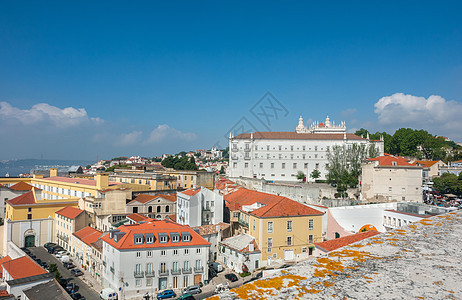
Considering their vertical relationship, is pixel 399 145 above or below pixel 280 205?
above

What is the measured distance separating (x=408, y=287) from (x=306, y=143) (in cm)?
5989

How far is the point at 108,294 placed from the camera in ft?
64.9

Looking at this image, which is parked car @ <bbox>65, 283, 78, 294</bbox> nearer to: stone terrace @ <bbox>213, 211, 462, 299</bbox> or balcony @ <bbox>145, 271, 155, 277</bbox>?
balcony @ <bbox>145, 271, 155, 277</bbox>

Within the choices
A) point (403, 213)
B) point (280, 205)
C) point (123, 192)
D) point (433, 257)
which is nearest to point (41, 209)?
point (123, 192)

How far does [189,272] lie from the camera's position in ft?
71.5

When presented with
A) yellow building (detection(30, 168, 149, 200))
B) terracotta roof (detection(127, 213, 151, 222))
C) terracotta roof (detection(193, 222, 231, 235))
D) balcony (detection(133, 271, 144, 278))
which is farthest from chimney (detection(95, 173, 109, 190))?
balcony (detection(133, 271, 144, 278))

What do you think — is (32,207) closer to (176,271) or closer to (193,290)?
(176,271)

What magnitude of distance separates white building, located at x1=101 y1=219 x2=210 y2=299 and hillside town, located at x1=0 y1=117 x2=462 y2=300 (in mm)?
60

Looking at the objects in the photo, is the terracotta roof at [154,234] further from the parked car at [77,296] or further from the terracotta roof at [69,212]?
the terracotta roof at [69,212]

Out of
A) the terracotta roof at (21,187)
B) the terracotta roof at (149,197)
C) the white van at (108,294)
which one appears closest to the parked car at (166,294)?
the white van at (108,294)

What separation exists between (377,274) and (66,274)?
26300 mm

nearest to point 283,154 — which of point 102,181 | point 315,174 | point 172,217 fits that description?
point 315,174

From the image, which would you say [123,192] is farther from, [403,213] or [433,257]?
[433,257]

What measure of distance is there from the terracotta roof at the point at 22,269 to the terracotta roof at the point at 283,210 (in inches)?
578
